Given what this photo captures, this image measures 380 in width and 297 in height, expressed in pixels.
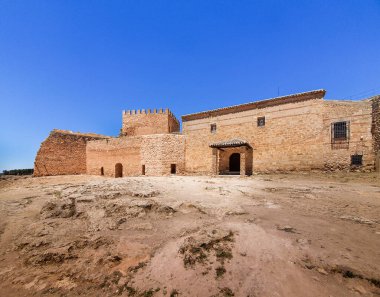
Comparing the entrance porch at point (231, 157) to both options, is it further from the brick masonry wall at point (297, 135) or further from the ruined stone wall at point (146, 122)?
the ruined stone wall at point (146, 122)

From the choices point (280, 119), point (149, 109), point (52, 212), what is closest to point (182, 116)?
point (149, 109)

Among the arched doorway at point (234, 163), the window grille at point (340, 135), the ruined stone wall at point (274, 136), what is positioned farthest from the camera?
the arched doorway at point (234, 163)

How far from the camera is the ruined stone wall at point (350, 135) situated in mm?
12242

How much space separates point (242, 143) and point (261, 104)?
4.22 meters

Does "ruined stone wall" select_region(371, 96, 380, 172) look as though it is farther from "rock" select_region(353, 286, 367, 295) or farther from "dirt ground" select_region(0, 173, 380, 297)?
"rock" select_region(353, 286, 367, 295)

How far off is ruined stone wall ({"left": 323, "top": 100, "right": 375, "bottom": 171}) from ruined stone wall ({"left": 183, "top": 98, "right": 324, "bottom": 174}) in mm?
429

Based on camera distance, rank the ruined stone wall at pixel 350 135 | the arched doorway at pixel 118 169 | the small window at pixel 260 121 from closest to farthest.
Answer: the ruined stone wall at pixel 350 135, the small window at pixel 260 121, the arched doorway at pixel 118 169

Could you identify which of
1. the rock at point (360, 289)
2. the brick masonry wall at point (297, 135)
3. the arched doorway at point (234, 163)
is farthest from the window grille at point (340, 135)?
the rock at point (360, 289)

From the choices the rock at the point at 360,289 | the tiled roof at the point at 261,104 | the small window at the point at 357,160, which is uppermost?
the tiled roof at the point at 261,104

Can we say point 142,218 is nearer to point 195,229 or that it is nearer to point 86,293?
point 195,229

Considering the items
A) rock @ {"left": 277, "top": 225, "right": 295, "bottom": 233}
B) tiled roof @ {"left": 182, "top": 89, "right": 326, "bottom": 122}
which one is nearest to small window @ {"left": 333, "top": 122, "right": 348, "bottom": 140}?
tiled roof @ {"left": 182, "top": 89, "right": 326, "bottom": 122}

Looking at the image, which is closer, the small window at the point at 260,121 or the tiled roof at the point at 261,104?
the tiled roof at the point at 261,104

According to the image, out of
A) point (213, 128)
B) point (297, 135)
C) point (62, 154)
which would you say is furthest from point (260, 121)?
point (62, 154)

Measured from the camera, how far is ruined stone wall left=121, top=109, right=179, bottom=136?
24844mm
